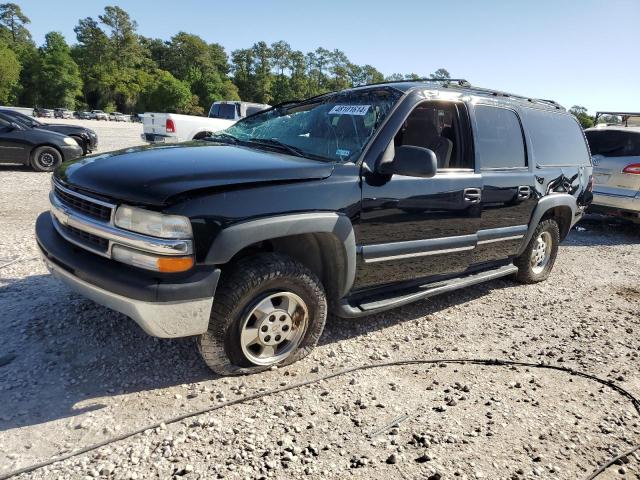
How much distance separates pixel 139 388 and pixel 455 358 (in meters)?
2.12

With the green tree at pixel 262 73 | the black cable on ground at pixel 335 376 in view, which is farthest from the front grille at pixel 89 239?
the green tree at pixel 262 73

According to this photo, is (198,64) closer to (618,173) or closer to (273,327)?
(618,173)

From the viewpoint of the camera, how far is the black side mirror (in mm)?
3039

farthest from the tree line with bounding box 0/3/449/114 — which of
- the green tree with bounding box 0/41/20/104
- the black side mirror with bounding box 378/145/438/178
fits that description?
the black side mirror with bounding box 378/145/438/178

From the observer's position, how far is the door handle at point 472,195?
12.3ft

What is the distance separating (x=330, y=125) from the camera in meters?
3.51

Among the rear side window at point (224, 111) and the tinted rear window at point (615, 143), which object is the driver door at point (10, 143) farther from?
the tinted rear window at point (615, 143)

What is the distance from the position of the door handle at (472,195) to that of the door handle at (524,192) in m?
0.72

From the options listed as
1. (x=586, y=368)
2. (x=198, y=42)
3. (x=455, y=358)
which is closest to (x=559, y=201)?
(x=586, y=368)

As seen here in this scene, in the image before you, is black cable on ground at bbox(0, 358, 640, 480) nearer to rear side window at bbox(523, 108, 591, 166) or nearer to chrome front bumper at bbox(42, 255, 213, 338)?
chrome front bumper at bbox(42, 255, 213, 338)

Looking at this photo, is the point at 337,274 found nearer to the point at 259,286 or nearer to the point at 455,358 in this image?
the point at 259,286

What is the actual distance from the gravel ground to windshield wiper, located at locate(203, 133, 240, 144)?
61.3 inches

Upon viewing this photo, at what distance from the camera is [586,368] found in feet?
11.2

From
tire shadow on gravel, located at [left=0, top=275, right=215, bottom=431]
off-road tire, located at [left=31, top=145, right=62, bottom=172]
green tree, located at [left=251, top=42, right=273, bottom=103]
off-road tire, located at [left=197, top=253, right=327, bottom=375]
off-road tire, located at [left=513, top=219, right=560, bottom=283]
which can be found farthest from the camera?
green tree, located at [left=251, top=42, right=273, bottom=103]
